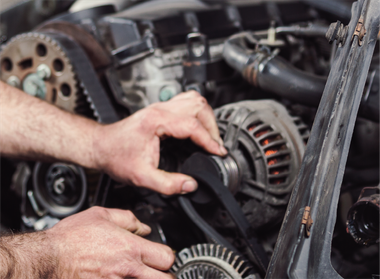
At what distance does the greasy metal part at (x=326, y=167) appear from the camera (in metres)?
0.53

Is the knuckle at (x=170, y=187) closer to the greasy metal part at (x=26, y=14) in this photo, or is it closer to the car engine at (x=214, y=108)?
the car engine at (x=214, y=108)

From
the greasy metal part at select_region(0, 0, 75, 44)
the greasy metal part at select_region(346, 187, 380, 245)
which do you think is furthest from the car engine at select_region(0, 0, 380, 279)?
the greasy metal part at select_region(0, 0, 75, 44)

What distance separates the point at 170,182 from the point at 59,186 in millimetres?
599

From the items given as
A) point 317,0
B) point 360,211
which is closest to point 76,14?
point 317,0

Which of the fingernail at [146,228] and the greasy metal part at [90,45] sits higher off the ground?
the greasy metal part at [90,45]

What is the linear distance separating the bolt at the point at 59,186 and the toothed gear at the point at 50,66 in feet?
0.85

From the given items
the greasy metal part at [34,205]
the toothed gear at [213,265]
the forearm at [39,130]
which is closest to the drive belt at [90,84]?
the forearm at [39,130]

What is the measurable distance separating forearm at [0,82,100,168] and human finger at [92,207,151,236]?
0.28 metres

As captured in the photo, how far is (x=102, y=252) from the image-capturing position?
730mm

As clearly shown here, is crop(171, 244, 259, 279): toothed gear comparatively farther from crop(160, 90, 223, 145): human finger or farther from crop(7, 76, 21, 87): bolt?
crop(7, 76, 21, 87): bolt

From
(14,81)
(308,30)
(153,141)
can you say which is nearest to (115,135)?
(153,141)

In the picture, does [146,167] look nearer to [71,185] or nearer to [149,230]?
[149,230]

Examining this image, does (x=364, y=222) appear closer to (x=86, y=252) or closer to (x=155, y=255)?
(x=155, y=255)

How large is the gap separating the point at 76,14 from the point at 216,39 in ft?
1.80
